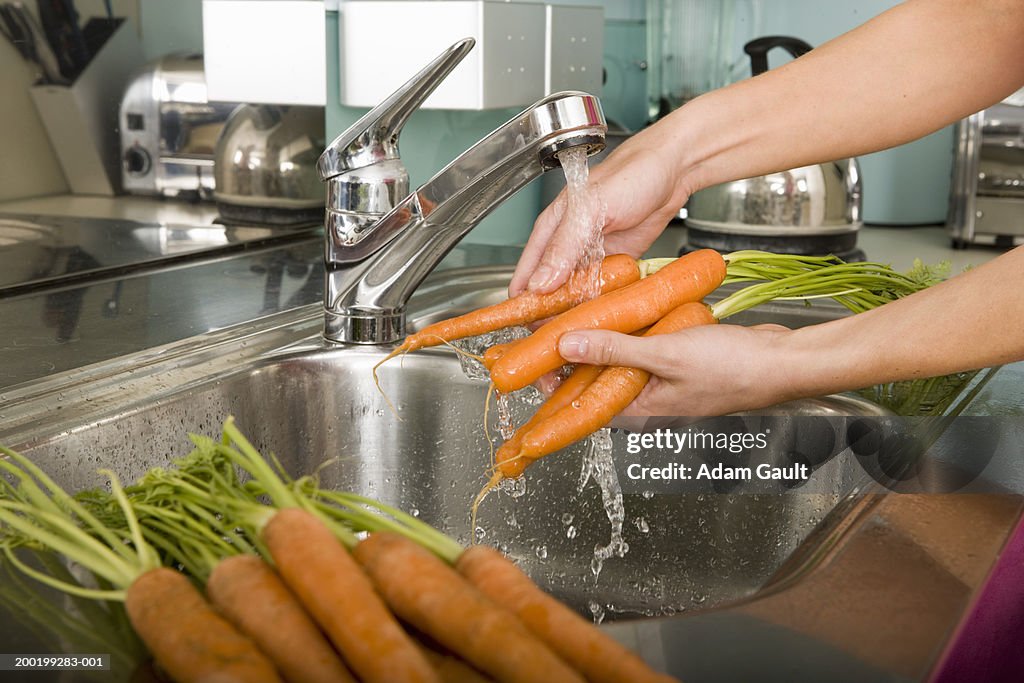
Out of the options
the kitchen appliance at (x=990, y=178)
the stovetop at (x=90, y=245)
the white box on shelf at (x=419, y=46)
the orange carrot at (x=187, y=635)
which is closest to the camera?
the orange carrot at (x=187, y=635)

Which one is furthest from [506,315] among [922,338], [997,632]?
[997,632]

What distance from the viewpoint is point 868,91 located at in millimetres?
1036

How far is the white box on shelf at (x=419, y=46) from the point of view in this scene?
4.80ft

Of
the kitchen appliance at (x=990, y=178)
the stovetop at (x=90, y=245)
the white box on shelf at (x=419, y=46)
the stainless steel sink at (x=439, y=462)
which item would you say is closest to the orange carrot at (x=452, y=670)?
the stainless steel sink at (x=439, y=462)

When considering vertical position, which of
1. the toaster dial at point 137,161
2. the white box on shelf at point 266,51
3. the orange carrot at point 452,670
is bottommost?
the orange carrot at point 452,670

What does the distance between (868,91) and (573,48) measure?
35.1 inches

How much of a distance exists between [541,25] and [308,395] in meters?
0.94

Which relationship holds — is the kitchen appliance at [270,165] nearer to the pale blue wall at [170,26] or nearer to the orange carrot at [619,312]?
the pale blue wall at [170,26]

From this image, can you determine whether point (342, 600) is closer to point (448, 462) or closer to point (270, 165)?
point (448, 462)

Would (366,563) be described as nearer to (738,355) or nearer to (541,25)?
(738,355)

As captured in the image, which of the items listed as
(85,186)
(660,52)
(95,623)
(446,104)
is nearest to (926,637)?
(95,623)

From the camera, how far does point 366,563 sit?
19.8 inches

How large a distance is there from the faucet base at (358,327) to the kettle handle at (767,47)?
99cm

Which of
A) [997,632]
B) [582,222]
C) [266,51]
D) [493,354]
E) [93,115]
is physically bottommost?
[997,632]
